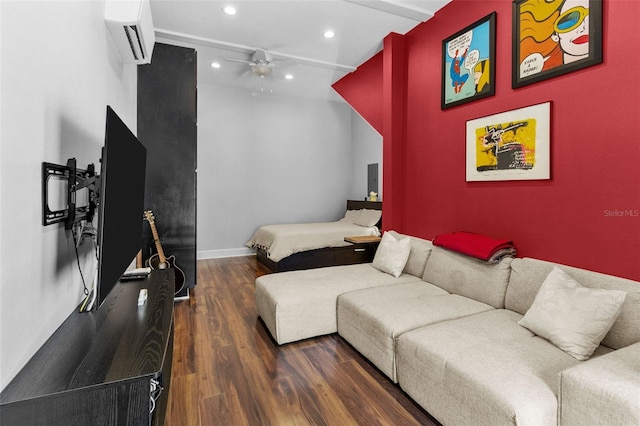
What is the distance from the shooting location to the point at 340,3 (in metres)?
3.04

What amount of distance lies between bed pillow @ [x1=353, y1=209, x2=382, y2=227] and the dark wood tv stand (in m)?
4.08

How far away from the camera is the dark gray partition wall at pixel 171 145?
11.0 feet

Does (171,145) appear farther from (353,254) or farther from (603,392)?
(603,392)

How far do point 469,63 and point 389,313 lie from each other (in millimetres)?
2195

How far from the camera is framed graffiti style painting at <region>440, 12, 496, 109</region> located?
2.56 m

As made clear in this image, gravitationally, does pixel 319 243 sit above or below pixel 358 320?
above

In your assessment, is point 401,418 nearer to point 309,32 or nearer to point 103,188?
point 103,188

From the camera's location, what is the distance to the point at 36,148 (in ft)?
3.77

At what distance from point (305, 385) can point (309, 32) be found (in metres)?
3.46

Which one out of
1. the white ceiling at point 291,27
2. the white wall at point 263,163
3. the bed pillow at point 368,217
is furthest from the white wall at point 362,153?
the white ceiling at point 291,27

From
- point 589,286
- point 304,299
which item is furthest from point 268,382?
point 589,286

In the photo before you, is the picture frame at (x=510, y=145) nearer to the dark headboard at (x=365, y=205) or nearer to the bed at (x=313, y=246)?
the bed at (x=313, y=246)

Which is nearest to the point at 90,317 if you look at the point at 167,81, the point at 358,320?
the point at 358,320

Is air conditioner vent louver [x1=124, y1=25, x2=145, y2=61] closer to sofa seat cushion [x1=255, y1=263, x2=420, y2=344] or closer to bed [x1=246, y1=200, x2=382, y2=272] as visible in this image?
sofa seat cushion [x1=255, y1=263, x2=420, y2=344]
